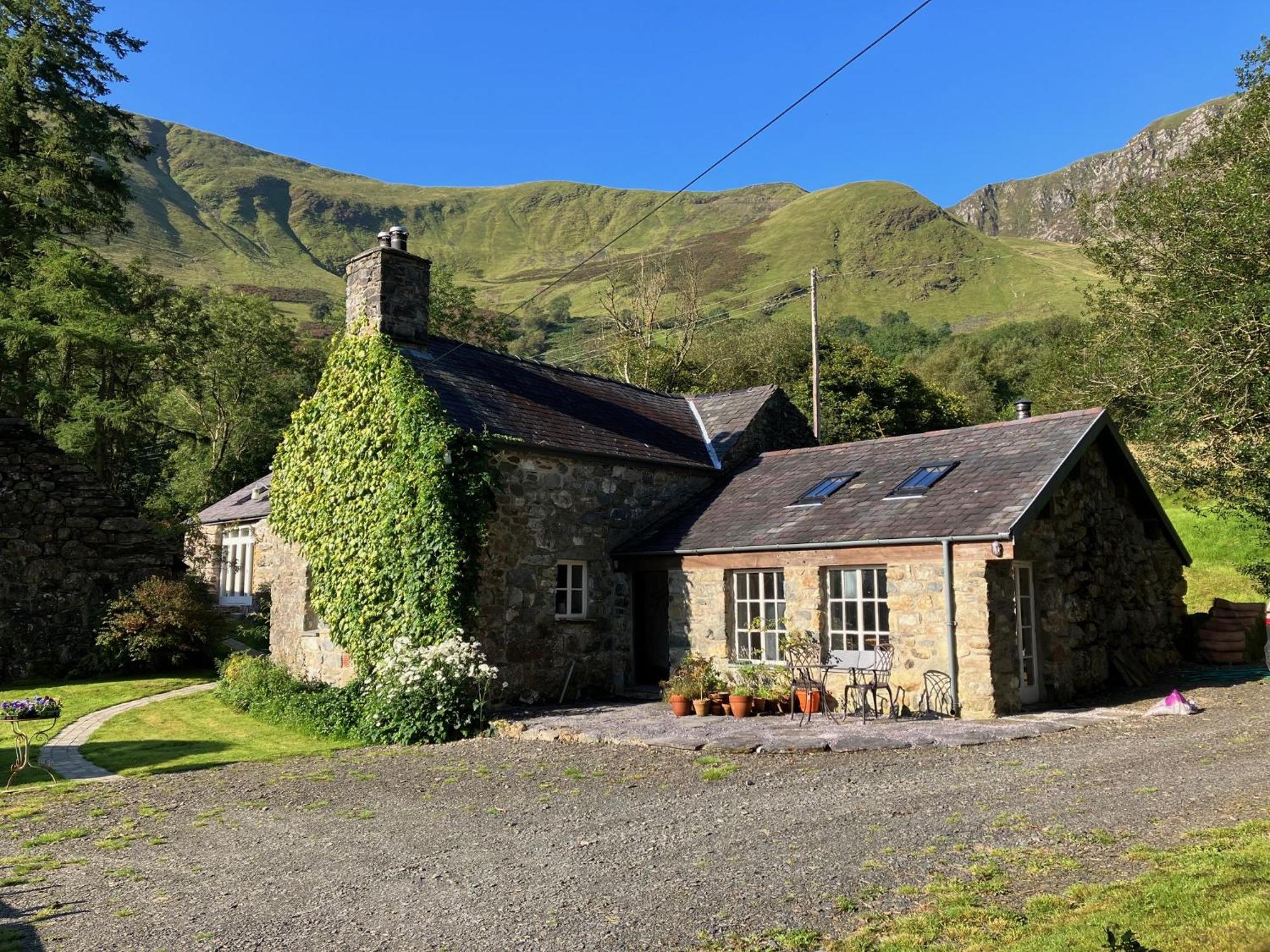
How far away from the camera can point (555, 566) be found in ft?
48.6

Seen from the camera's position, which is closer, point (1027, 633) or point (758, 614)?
point (1027, 633)

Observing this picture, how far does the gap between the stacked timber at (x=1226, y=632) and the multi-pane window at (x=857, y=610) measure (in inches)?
346

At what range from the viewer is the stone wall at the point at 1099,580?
43.3 feet

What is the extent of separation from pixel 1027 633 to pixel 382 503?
33.4 ft

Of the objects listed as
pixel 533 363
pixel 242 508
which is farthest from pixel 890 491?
pixel 242 508

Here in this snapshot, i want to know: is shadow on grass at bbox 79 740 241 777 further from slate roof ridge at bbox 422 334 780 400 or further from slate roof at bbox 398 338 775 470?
slate roof ridge at bbox 422 334 780 400

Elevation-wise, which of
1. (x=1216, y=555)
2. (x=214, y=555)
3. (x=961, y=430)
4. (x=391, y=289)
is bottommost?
(x=1216, y=555)

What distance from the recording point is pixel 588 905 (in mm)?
5336

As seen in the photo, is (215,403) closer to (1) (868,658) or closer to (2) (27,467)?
(2) (27,467)

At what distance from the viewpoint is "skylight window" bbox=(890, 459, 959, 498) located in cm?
1361

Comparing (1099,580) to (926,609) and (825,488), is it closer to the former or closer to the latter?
(926,609)

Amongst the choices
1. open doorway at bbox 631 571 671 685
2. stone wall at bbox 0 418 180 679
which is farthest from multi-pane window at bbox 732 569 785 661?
stone wall at bbox 0 418 180 679

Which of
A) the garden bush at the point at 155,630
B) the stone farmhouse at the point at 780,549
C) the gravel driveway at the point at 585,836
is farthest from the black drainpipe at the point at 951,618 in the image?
the garden bush at the point at 155,630

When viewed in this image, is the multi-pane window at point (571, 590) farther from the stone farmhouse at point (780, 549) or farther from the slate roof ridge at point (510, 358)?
the slate roof ridge at point (510, 358)
